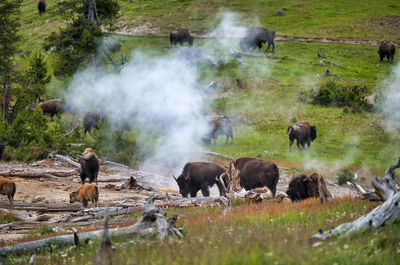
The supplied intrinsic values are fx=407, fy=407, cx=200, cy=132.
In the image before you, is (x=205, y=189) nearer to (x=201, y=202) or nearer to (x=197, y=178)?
(x=197, y=178)

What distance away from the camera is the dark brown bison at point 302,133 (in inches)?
→ 964

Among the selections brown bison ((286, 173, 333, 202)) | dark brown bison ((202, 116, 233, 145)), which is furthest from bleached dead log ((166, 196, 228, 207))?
dark brown bison ((202, 116, 233, 145))

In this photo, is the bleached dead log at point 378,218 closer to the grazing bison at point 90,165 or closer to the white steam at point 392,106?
the grazing bison at point 90,165

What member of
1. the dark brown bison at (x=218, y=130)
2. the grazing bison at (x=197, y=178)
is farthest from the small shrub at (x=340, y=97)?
the grazing bison at (x=197, y=178)

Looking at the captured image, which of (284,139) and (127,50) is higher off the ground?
(127,50)

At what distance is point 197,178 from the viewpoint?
51.0 feet

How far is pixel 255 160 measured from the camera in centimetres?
1511

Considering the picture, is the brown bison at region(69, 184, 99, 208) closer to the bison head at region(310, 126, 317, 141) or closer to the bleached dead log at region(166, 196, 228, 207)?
the bleached dead log at region(166, 196, 228, 207)

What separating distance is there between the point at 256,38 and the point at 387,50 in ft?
43.9

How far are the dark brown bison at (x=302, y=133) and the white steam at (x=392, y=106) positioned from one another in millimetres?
5644

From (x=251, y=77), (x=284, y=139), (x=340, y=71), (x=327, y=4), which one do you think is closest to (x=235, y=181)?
(x=284, y=139)

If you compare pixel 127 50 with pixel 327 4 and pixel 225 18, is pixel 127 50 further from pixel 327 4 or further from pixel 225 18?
pixel 327 4

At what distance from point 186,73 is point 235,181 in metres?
24.6

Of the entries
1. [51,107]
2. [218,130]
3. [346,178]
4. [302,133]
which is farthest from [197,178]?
[51,107]
